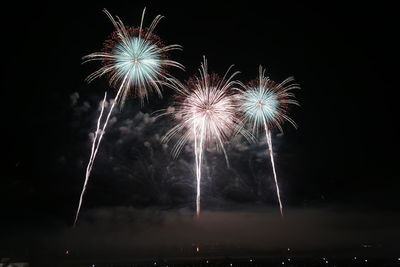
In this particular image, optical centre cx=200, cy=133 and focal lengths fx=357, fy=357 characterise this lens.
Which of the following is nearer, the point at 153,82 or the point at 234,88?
the point at 153,82

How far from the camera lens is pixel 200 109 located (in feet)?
91.9

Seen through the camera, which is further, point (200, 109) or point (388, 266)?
point (388, 266)

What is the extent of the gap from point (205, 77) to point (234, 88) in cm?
246

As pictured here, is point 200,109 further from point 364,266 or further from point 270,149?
point 364,266

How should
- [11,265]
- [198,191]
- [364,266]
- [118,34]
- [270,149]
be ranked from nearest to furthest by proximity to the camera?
[118,34]
[198,191]
[270,149]
[11,265]
[364,266]

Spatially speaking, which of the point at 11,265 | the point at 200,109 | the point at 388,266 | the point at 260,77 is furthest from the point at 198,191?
the point at 388,266

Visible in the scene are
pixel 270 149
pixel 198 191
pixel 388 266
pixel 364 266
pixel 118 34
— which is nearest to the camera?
pixel 118 34

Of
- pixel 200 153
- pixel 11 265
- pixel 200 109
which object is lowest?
pixel 11 265

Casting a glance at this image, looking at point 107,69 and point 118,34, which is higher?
point 118,34

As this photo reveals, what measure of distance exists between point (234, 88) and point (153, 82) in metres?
6.74

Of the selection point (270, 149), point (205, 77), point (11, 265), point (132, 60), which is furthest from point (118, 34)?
point (11, 265)

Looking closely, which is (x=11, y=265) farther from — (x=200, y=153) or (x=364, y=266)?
(x=364, y=266)

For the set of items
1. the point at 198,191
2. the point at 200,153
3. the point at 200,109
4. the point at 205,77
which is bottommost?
the point at 198,191

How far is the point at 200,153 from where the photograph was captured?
2750cm
